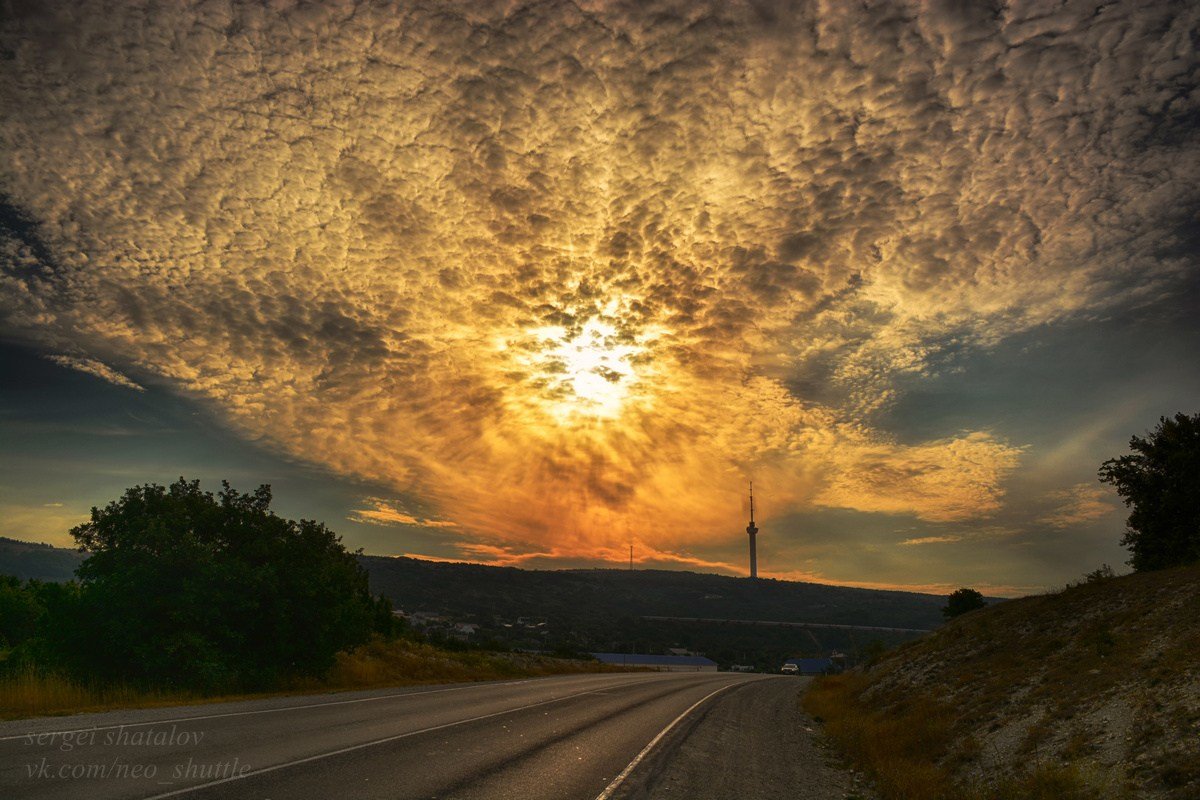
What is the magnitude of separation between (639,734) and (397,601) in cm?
12896

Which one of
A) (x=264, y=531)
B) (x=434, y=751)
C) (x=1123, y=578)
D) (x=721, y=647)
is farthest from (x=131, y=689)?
(x=721, y=647)

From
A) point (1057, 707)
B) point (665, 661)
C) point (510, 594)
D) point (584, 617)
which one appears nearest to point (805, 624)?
point (584, 617)

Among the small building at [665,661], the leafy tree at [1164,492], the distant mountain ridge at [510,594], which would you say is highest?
the leafy tree at [1164,492]

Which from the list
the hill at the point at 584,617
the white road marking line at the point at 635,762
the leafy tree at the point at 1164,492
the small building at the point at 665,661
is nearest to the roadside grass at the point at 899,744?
the white road marking line at the point at 635,762

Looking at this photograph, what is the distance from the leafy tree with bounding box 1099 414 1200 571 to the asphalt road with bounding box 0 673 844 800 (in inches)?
793

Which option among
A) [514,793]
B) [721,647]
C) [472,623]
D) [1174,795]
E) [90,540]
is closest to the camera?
[1174,795]

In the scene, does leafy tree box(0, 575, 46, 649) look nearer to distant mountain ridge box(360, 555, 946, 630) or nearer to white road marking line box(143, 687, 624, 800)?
white road marking line box(143, 687, 624, 800)

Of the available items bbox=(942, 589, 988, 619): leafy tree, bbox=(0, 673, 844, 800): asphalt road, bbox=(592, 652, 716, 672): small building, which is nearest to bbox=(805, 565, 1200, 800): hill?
bbox=(0, 673, 844, 800): asphalt road

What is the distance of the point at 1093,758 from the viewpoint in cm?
1015

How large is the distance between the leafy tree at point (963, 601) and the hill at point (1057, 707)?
26.7 meters

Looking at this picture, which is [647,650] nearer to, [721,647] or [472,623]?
[721,647]

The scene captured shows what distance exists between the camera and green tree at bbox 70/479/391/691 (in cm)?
2005

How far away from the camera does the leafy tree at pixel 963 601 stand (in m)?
49.1

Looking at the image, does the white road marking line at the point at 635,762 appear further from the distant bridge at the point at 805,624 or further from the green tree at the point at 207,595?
the distant bridge at the point at 805,624
